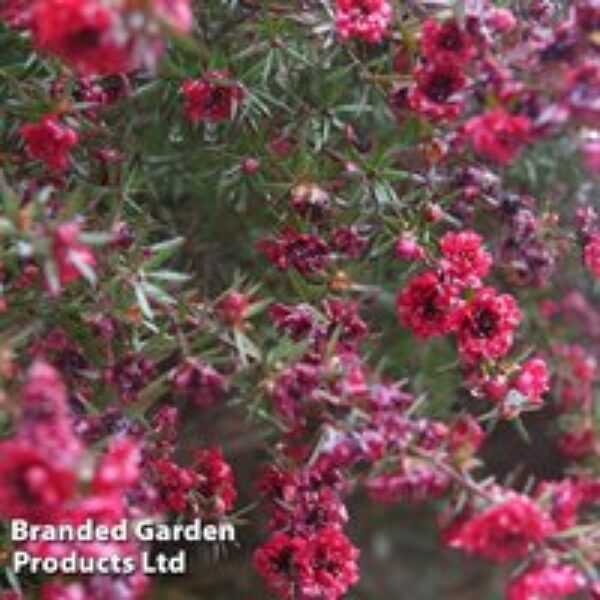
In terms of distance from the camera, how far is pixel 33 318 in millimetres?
2174

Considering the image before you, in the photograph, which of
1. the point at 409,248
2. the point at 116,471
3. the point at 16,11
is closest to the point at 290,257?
the point at 409,248

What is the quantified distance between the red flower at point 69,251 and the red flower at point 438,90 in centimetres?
65

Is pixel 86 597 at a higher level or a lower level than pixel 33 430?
lower

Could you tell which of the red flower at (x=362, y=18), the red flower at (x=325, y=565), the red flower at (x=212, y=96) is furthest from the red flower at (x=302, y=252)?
the red flower at (x=325, y=565)

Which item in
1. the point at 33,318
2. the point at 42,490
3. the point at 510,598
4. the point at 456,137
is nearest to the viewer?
the point at 42,490

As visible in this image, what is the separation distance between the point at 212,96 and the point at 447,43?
530 mm

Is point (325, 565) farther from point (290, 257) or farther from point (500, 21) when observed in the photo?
point (500, 21)

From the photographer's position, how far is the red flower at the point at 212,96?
2297mm

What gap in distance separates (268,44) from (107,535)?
109 centimetres

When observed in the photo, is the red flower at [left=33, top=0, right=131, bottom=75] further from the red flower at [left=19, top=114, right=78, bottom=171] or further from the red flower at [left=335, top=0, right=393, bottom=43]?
the red flower at [left=335, top=0, right=393, bottom=43]

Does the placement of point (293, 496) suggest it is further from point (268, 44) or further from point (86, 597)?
point (268, 44)

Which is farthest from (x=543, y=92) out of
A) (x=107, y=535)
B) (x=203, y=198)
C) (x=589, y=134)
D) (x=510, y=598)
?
(x=203, y=198)

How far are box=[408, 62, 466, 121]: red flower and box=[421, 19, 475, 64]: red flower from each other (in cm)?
1

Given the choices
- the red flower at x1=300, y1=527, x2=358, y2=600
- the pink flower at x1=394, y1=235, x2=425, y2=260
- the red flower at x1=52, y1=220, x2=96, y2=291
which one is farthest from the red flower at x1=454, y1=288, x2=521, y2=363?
the red flower at x1=52, y1=220, x2=96, y2=291
